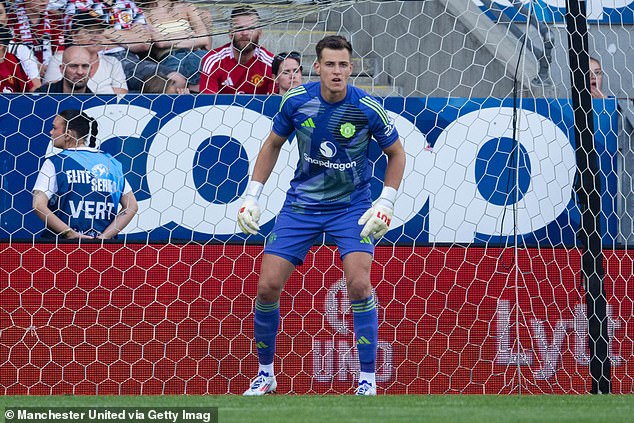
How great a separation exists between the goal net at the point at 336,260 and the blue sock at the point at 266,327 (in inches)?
36.2

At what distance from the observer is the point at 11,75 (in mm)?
7668

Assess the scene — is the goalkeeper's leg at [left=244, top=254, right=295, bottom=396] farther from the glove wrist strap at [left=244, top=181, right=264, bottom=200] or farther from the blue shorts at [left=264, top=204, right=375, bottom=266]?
the glove wrist strap at [left=244, top=181, right=264, bottom=200]

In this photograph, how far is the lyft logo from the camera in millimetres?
6965

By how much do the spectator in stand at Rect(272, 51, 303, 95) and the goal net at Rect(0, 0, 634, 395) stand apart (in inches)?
17.8

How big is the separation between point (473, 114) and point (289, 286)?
160 cm

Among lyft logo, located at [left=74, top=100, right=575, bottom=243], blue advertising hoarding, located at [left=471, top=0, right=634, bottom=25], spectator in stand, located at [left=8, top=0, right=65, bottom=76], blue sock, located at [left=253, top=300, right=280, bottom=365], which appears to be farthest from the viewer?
blue advertising hoarding, located at [left=471, top=0, right=634, bottom=25]

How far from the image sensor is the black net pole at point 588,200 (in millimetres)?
6414

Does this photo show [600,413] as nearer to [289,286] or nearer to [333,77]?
[333,77]

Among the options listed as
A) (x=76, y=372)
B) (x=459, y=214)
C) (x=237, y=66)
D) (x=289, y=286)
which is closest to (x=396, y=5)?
(x=237, y=66)

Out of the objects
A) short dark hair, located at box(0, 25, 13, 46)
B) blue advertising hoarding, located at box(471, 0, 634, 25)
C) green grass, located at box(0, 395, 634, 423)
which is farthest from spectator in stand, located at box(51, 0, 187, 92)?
A: blue advertising hoarding, located at box(471, 0, 634, 25)

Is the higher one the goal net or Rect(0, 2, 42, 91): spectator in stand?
Rect(0, 2, 42, 91): spectator in stand

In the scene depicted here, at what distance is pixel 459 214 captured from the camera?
6.98 meters

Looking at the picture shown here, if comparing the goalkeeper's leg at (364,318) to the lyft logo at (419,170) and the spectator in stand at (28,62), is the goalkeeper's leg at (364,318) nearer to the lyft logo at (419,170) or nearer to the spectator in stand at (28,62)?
the lyft logo at (419,170)

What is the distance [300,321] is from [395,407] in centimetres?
204
